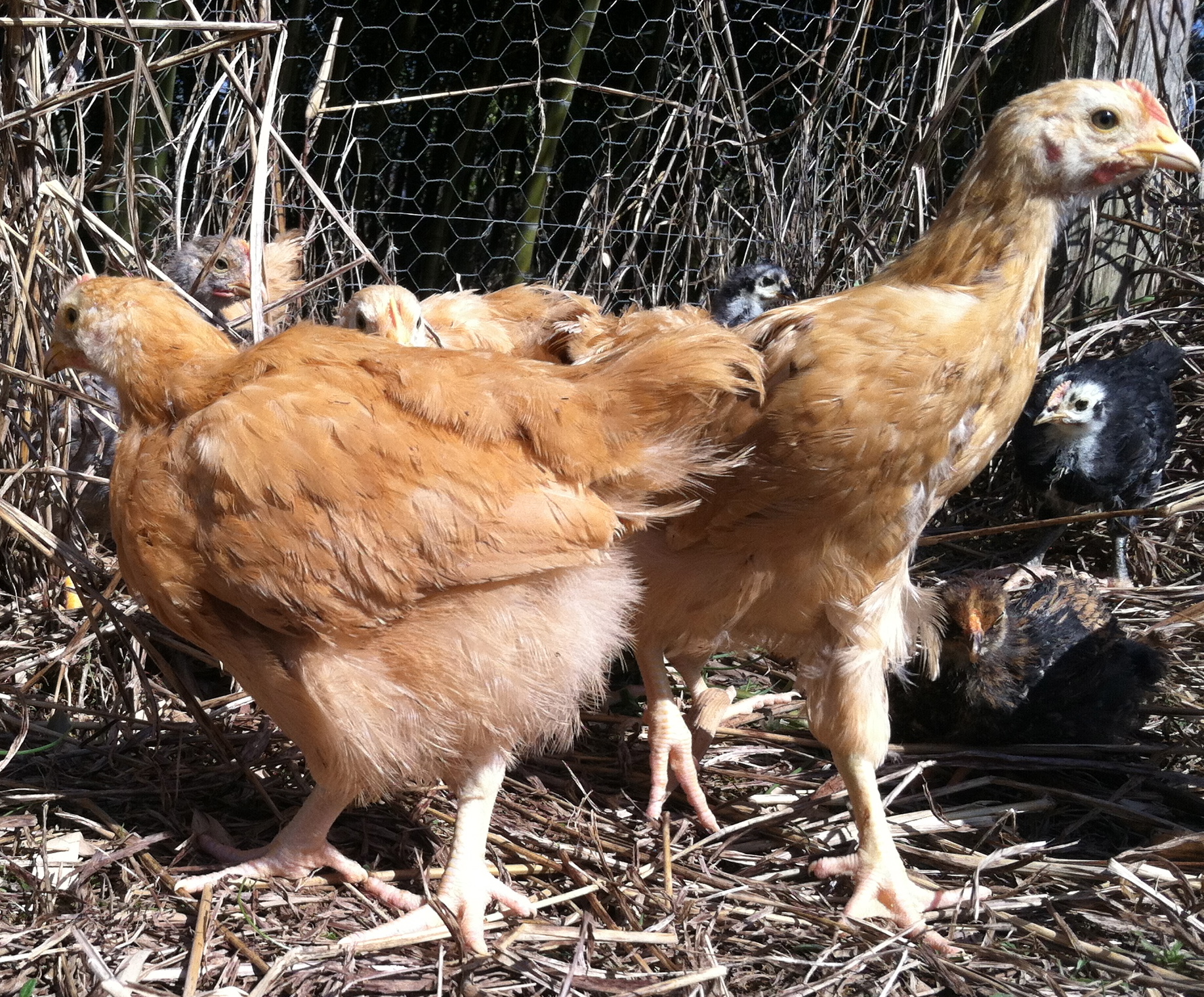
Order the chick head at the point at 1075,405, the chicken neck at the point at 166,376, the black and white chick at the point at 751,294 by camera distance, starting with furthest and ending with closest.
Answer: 1. the black and white chick at the point at 751,294
2. the chick head at the point at 1075,405
3. the chicken neck at the point at 166,376

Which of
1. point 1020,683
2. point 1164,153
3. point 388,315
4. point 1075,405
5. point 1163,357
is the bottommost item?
point 1020,683

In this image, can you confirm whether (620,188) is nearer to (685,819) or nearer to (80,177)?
(80,177)

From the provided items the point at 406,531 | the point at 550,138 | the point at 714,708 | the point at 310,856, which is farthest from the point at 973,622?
the point at 550,138

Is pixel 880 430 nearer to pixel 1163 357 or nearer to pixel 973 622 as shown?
pixel 973 622

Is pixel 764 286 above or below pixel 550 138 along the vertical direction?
below

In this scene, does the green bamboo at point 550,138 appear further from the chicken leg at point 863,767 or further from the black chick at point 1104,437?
Result: the chicken leg at point 863,767

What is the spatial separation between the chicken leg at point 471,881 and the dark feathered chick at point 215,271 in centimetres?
313

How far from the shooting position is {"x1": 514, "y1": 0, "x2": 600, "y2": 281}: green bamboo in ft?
17.1

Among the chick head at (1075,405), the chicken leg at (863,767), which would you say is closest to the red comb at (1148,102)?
the chicken leg at (863,767)

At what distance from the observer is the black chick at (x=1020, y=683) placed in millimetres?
3365

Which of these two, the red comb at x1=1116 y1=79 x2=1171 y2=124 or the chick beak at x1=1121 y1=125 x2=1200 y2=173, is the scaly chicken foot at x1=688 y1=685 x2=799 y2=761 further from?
the red comb at x1=1116 y1=79 x2=1171 y2=124

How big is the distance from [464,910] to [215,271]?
12.3 feet

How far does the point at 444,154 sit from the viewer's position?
626 centimetres

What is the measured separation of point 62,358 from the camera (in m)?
2.73
